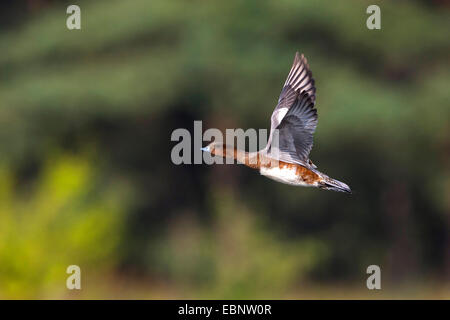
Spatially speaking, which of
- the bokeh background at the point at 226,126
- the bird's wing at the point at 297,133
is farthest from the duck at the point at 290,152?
the bokeh background at the point at 226,126

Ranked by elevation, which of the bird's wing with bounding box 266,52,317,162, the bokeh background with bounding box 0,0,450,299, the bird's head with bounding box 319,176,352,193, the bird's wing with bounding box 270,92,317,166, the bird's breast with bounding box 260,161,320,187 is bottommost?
the bird's head with bounding box 319,176,352,193

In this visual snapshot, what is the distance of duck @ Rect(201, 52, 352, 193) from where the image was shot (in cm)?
356

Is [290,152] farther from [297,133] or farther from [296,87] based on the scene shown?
[296,87]

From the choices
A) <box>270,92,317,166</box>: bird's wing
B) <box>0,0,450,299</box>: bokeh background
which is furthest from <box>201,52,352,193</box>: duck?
<box>0,0,450,299</box>: bokeh background

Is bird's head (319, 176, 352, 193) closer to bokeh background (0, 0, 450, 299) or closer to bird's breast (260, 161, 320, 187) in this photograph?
bird's breast (260, 161, 320, 187)

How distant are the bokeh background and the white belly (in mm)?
Result: 6746

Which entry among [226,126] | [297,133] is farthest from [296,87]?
[226,126]

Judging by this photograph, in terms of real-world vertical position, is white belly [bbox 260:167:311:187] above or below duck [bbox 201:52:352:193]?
below

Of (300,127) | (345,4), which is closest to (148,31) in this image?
(345,4)

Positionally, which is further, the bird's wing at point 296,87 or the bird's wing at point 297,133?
the bird's wing at point 296,87

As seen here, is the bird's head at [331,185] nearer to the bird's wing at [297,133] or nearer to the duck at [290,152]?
the duck at [290,152]

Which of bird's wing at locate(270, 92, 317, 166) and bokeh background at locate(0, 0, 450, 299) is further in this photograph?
bokeh background at locate(0, 0, 450, 299)

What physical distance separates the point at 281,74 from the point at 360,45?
1.69 metres

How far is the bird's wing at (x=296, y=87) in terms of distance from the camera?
3973mm
